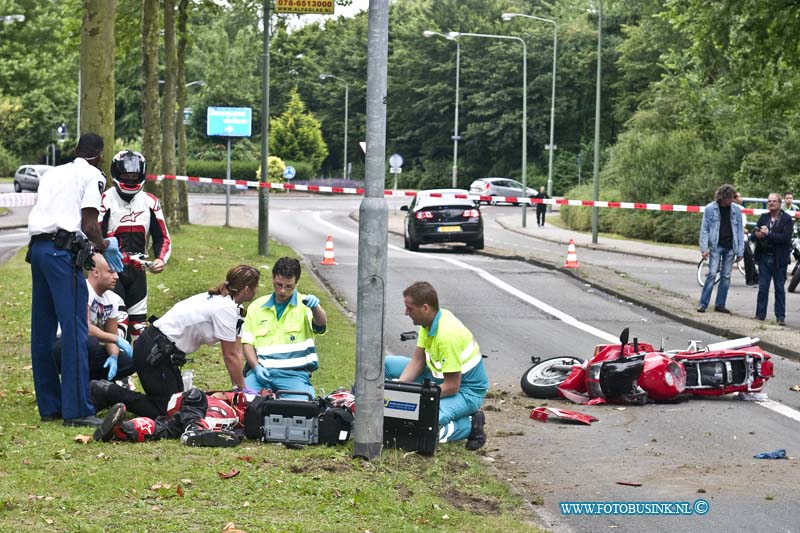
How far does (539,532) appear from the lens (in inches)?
282

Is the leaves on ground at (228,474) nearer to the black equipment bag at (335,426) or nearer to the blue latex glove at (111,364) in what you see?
the black equipment bag at (335,426)

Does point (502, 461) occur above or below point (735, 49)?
below

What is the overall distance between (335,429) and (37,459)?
199 centimetres

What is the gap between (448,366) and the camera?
368 inches

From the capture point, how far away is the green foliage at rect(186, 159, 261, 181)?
84188mm

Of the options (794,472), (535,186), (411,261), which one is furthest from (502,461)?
(535,186)

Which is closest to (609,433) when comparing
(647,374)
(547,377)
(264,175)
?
(647,374)

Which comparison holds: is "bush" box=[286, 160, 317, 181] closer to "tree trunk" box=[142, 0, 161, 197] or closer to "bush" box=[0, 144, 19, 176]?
"bush" box=[0, 144, 19, 176]

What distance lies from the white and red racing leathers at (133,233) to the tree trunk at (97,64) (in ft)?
12.5

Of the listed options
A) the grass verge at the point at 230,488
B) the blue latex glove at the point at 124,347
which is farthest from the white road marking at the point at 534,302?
the grass verge at the point at 230,488

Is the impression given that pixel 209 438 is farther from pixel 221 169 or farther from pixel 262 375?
pixel 221 169

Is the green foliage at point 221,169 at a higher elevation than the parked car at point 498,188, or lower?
higher

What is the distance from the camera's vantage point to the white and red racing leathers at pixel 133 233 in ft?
36.8

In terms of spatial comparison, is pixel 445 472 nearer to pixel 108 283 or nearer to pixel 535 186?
pixel 108 283
